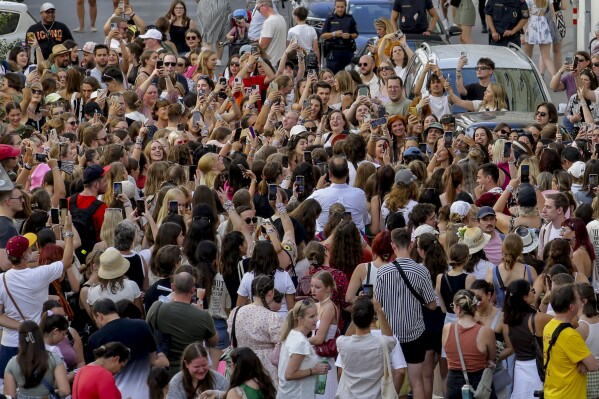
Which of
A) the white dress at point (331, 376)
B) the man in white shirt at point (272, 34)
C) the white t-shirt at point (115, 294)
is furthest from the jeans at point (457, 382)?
the man in white shirt at point (272, 34)

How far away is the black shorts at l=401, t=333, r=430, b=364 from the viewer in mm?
12172

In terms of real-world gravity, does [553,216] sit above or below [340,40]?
above

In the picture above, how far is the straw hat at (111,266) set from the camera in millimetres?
12039

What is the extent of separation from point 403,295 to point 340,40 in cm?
1243

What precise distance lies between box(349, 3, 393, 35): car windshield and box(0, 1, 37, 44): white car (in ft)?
18.7

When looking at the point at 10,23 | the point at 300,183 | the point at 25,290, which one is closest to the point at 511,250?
the point at 300,183

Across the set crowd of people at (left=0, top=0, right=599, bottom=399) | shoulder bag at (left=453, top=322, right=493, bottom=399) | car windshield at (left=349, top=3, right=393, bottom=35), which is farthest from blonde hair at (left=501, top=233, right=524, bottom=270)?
car windshield at (left=349, top=3, right=393, bottom=35)

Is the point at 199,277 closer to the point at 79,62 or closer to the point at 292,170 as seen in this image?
the point at 292,170

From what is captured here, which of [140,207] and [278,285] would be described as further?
[140,207]

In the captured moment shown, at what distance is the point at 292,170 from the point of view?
15.7 meters

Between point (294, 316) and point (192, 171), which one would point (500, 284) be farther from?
point (192, 171)

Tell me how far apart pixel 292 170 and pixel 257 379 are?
5810 millimetres

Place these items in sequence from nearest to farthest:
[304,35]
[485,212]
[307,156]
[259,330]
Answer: [259,330]
[485,212]
[307,156]
[304,35]

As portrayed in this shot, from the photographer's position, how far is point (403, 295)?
39.5 feet
